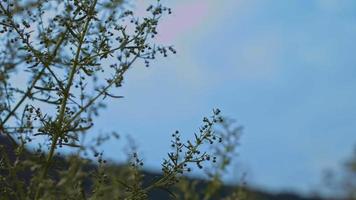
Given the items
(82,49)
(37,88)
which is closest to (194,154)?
(82,49)

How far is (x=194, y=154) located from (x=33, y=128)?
1.42 metres

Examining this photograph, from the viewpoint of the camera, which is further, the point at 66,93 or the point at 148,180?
the point at 148,180

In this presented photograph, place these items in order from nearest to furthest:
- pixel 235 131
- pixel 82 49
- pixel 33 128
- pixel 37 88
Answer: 1. pixel 37 88
2. pixel 33 128
3. pixel 82 49
4. pixel 235 131

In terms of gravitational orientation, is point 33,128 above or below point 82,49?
below

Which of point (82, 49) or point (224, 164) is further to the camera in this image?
point (224, 164)

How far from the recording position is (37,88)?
500 cm

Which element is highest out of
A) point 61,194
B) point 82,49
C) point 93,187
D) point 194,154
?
point 82,49

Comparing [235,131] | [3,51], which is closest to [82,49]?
[3,51]

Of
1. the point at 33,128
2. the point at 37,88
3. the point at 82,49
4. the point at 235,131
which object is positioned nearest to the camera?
the point at 37,88

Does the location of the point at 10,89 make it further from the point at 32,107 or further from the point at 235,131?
the point at 235,131

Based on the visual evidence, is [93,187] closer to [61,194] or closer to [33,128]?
[33,128]

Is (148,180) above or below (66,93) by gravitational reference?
below

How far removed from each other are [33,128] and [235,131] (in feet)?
8.45

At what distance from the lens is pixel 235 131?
7.40m
